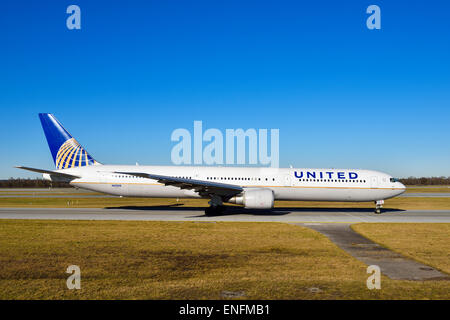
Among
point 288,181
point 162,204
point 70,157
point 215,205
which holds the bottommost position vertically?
point 162,204

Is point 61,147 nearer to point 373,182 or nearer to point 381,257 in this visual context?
point 381,257

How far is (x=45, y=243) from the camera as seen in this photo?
43.5 feet

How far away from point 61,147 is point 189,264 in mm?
23075

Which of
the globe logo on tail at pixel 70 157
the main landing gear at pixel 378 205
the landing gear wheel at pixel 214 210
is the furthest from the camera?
the globe logo on tail at pixel 70 157

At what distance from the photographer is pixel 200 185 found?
77.1ft

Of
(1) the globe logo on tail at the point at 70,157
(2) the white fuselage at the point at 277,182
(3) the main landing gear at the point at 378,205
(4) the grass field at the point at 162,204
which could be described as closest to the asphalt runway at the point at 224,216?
(3) the main landing gear at the point at 378,205

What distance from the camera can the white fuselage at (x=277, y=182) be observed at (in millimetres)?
26672

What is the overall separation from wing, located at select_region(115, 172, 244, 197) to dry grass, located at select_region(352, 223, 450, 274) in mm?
8949

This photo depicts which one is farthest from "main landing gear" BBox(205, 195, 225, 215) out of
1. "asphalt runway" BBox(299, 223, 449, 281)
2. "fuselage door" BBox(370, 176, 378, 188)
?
"fuselage door" BBox(370, 176, 378, 188)

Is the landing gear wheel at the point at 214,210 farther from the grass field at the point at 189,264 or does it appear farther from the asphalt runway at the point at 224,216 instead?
the grass field at the point at 189,264

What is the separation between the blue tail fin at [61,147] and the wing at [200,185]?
796cm

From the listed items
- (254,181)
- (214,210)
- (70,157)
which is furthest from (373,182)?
(70,157)
